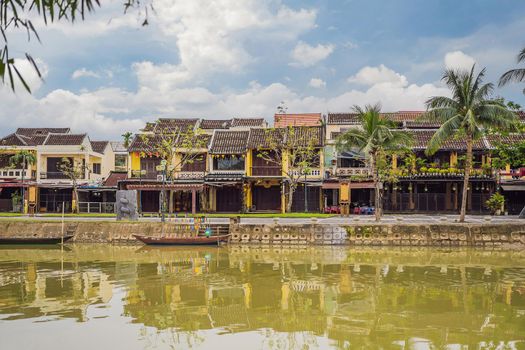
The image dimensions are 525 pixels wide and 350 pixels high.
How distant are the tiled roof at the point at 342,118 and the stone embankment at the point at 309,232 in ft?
54.2

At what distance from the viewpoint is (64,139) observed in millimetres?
44125

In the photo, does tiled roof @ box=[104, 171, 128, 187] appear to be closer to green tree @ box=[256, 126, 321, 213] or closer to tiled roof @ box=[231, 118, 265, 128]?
tiled roof @ box=[231, 118, 265, 128]

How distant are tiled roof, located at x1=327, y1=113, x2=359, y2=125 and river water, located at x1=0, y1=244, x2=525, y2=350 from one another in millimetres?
19551

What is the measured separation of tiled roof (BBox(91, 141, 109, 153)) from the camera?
4794 cm

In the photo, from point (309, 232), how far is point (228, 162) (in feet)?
49.0

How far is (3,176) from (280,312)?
117 ft

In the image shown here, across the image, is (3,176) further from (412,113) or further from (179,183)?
(412,113)

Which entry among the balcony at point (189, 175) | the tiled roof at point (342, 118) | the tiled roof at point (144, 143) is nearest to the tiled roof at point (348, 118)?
the tiled roof at point (342, 118)

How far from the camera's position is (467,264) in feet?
70.3

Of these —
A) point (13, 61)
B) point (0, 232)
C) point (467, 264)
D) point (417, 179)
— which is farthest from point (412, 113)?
point (13, 61)

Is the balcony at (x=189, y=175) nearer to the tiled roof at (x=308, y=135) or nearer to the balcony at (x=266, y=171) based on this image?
the balcony at (x=266, y=171)

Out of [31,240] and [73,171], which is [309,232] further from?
[73,171]

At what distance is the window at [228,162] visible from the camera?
40844 millimetres

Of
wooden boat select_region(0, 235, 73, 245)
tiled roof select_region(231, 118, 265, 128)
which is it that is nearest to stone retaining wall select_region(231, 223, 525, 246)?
wooden boat select_region(0, 235, 73, 245)
